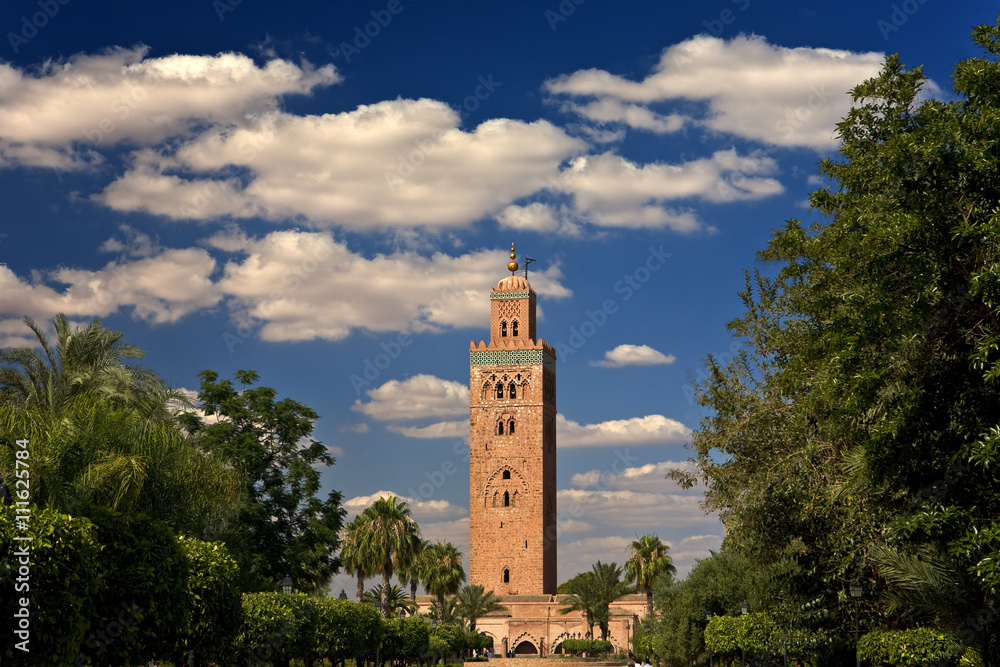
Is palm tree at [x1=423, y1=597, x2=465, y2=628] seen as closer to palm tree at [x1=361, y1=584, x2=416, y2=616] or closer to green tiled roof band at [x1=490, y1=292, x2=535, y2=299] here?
palm tree at [x1=361, y1=584, x2=416, y2=616]

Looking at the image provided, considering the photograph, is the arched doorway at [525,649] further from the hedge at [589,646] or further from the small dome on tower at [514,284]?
the small dome on tower at [514,284]

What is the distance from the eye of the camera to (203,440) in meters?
30.6

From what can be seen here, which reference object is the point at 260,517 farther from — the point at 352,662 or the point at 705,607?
the point at 705,607

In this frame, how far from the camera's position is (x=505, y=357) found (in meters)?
66.9

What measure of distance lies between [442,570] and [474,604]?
15.5 ft

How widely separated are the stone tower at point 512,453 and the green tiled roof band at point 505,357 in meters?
0.07

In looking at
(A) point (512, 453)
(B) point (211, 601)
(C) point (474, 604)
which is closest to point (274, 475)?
(B) point (211, 601)

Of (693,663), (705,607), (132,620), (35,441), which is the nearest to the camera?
(132,620)

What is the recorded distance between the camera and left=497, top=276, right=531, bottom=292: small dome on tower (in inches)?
2697

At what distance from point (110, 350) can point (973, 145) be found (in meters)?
19.2

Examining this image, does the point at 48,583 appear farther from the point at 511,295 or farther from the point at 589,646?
the point at 511,295

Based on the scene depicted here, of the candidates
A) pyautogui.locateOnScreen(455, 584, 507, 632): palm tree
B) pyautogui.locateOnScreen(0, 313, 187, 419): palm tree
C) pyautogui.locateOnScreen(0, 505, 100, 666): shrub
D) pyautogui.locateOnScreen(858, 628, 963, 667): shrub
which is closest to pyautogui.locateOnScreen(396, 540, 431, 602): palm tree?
pyautogui.locateOnScreen(455, 584, 507, 632): palm tree

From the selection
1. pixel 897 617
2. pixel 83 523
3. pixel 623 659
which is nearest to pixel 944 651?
pixel 897 617

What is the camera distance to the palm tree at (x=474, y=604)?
183 feet
